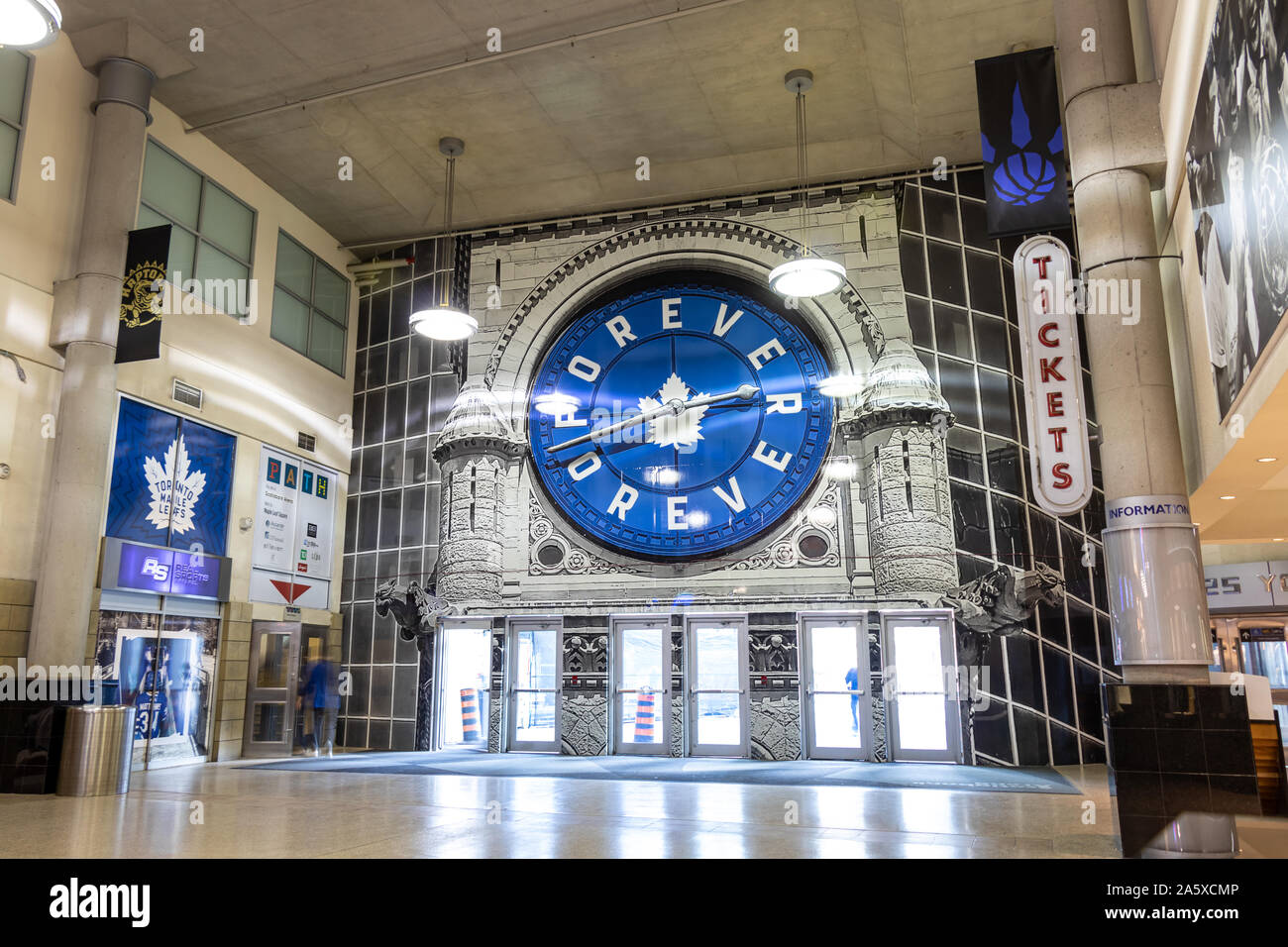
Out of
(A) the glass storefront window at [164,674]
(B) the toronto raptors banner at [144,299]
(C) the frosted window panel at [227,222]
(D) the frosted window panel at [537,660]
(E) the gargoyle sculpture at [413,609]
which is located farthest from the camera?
(E) the gargoyle sculpture at [413,609]

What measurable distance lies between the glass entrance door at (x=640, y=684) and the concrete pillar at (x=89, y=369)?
20.7 feet

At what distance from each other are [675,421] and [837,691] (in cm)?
423

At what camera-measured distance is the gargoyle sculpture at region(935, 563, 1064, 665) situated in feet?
36.7

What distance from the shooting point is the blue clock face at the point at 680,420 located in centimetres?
1243

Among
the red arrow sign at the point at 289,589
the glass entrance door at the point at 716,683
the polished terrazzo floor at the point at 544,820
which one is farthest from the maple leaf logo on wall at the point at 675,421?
the red arrow sign at the point at 289,589

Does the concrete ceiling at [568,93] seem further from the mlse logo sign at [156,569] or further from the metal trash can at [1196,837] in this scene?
the metal trash can at [1196,837]

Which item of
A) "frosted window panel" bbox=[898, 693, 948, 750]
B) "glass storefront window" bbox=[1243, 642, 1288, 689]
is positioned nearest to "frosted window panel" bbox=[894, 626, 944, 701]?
"frosted window panel" bbox=[898, 693, 948, 750]

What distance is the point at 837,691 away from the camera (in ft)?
38.0

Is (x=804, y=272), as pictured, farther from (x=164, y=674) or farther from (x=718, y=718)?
(x=164, y=674)

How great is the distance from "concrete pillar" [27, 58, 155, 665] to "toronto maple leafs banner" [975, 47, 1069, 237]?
9.01 m

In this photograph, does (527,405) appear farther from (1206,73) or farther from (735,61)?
(1206,73)

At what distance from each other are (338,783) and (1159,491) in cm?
757

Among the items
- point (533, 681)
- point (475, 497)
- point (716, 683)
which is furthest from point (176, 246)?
point (716, 683)

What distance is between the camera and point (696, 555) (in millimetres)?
12438
